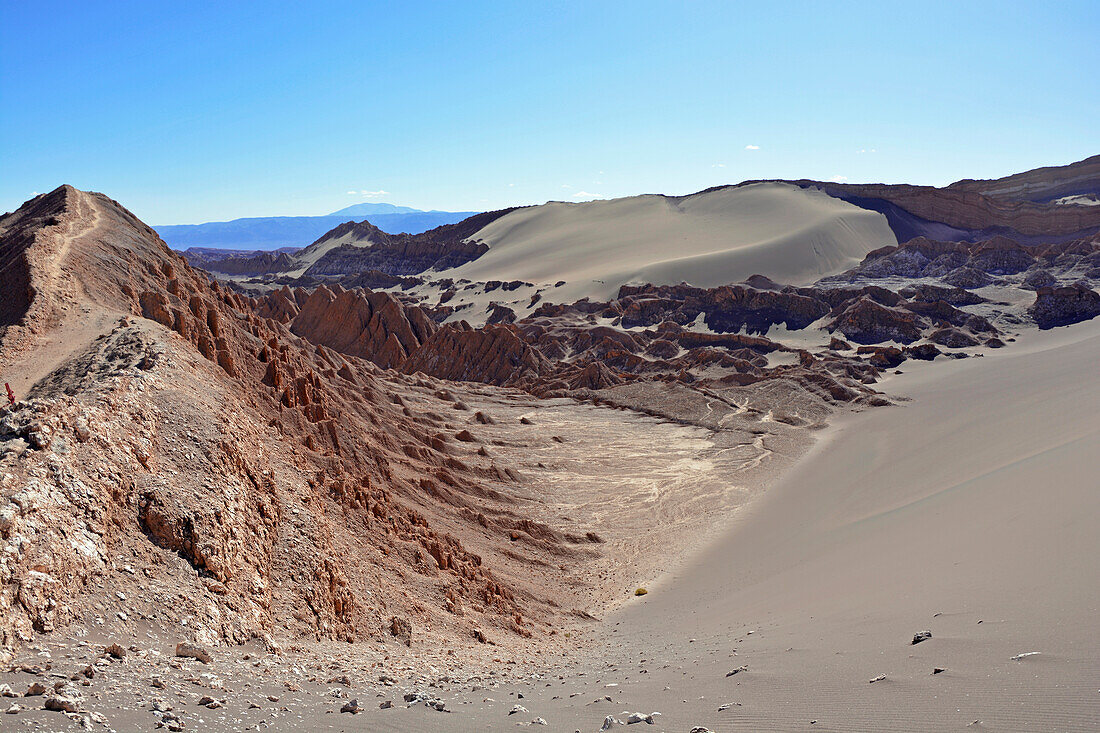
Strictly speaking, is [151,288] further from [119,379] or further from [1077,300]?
[1077,300]

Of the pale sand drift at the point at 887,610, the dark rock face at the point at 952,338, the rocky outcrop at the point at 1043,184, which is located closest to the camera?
the pale sand drift at the point at 887,610

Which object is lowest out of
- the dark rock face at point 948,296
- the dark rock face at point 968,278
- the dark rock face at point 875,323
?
the dark rock face at point 875,323

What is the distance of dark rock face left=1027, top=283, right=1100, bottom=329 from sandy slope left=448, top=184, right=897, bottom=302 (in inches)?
1174

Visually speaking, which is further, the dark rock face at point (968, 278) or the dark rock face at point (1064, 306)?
the dark rock face at point (968, 278)

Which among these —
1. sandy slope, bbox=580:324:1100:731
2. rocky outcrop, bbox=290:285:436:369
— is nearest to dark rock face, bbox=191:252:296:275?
rocky outcrop, bbox=290:285:436:369

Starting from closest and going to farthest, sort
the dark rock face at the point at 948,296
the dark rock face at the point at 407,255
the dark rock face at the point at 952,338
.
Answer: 1. the dark rock face at the point at 952,338
2. the dark rock face at the point at 948,296
3. the dark rock face at the point at 407,255

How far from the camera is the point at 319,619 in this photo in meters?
10.2

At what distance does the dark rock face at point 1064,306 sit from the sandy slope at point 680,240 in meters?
29.8

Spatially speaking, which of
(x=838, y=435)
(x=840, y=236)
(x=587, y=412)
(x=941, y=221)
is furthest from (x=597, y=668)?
(x=941, y=221)

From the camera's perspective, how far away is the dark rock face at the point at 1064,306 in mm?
50219

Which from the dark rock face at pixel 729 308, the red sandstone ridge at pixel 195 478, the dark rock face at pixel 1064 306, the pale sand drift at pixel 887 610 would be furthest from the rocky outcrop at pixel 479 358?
the dark rock face at pixel 1064 306

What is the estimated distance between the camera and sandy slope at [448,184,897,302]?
83.2 meters

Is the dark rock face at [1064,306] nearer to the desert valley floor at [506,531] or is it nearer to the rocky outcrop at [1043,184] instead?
the desert valley floor at [506,531]

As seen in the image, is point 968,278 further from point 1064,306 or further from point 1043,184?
point 1043,184
